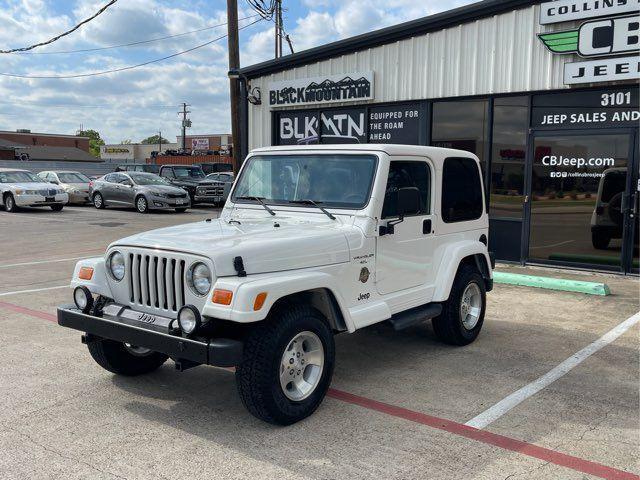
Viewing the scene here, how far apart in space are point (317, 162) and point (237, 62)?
31.4 feet

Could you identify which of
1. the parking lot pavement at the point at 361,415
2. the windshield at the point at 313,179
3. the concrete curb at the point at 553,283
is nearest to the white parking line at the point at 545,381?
the parking lot pavement at the point at 361,415

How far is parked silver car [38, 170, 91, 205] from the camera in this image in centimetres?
2400

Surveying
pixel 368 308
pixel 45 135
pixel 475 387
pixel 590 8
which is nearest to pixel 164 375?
A: pixel 368 308

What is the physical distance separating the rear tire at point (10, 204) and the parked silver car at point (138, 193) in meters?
3.07

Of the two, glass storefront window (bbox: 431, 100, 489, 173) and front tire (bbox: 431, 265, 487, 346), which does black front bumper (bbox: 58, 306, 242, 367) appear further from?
glass storefront window (bbox: 431, 100, 489, 173)

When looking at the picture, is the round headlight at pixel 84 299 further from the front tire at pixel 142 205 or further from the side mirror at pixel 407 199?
the front tire at pixel 142 205

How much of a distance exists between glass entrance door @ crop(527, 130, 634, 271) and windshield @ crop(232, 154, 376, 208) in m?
6.18

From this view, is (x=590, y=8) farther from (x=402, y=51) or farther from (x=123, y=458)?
(x=123, y=458)

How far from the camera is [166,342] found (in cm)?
374

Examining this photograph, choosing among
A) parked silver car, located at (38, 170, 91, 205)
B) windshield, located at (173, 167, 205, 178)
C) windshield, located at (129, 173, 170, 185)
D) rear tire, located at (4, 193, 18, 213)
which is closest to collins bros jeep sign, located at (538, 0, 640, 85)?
windshield, located at (129, 173, 170, 185)

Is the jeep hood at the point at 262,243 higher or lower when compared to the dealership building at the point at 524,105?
lower

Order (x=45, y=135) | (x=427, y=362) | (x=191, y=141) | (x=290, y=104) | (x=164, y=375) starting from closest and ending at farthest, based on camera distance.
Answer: (x=164, y=375) < (x=427, y=362) < (x=290, y=104) < (x=45, y=135) < (x=191, y=141)

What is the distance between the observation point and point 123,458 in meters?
3.60

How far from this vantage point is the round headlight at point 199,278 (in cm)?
381
